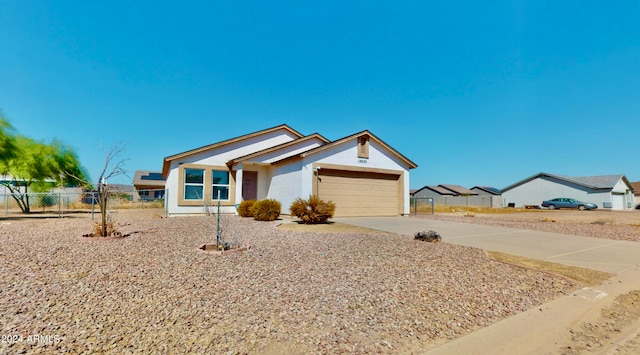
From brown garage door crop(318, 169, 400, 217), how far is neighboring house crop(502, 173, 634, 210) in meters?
34.3

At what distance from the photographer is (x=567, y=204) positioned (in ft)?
119

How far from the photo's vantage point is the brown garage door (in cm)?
1584

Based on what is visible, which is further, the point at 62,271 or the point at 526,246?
the point at 526,246

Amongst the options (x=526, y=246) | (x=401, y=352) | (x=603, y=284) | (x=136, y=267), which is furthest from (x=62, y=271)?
(x=526, y=246)

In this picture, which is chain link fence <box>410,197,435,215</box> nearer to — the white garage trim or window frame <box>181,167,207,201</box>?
the white garage trim

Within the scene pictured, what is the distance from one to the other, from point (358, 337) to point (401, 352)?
422 millimetres

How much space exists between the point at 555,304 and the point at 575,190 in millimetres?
45187

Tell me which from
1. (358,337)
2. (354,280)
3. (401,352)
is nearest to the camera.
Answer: (401,352)

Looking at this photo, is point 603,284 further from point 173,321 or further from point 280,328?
point 173,321

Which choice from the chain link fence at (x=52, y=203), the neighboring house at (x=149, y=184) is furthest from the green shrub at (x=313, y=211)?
the neighboring house at (x=149, y=184)

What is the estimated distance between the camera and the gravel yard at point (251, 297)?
9.48 feet

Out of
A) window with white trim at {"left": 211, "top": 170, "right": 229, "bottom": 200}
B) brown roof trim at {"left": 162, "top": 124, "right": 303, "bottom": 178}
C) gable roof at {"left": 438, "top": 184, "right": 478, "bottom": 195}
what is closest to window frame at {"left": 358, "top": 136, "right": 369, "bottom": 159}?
brown roof trim at {"left": 162, "top": 124, "right": 303, "bottom": 178}

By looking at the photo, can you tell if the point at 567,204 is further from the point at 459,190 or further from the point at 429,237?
the point at 429,237

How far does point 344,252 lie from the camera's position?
6707 millimetres
